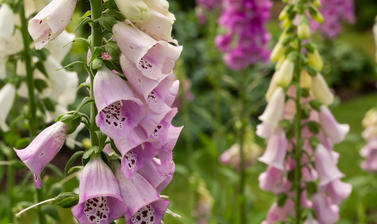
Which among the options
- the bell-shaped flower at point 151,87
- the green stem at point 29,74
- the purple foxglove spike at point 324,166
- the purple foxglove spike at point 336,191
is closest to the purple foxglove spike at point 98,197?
the bell-shaped flower at point 151,87

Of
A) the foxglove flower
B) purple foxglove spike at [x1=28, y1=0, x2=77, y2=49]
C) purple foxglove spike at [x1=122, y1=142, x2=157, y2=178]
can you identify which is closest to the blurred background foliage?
purple foxglove spike at [x1=28, y1=0, x2=77, y2=49]

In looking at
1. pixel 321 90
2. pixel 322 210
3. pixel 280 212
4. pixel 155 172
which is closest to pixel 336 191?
pixel 322 210

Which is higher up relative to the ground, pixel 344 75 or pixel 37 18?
pixel 37 18

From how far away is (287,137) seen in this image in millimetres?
1986

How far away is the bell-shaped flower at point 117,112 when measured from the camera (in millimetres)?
1076

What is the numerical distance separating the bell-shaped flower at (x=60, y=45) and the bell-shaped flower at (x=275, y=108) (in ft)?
2.38

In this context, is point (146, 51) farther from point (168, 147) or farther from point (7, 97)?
point (7, 97)

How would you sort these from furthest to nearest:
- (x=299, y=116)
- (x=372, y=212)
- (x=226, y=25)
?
(x=372, y=212) → (x=226, y=25) → (x=299, y=116)

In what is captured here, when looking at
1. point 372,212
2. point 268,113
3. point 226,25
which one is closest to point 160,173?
point 268,113

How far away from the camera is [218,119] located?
13.8 ft

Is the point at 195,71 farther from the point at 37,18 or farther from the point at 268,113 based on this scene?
the point at 37,18

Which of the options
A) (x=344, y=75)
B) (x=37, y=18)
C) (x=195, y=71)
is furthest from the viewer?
(x=344, y=75)

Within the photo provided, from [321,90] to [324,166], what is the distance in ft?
0.89

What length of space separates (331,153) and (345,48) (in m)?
7.83
